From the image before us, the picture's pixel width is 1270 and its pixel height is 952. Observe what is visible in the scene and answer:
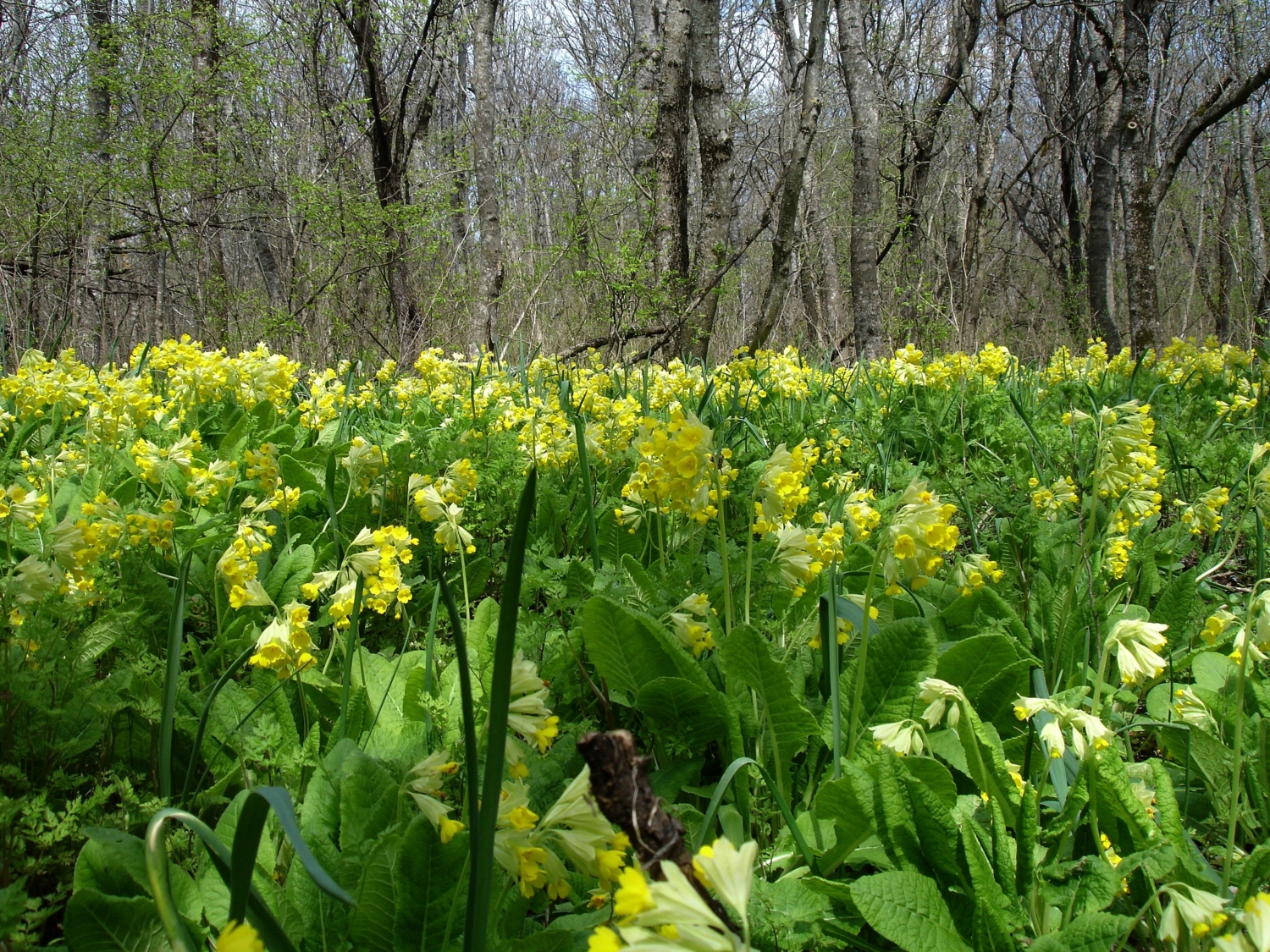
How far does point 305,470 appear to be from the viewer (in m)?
2.59

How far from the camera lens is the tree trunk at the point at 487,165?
33.4ft

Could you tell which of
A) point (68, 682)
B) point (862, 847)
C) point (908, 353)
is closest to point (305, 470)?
point (68, 682)

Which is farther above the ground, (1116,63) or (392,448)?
(1116,63)

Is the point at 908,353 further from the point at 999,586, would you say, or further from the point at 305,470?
the point at 305,470

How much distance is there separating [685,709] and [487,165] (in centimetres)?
1013

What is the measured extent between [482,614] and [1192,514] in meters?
1.89

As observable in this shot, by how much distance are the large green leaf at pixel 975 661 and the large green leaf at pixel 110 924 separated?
1.31 metres

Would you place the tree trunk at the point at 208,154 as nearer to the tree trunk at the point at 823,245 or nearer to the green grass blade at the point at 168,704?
the tree trunk at the point at 823,245

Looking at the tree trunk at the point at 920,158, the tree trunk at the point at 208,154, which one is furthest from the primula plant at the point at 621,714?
the tree trunk at the point at 920,158

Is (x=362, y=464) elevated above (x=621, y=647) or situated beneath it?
elevated above

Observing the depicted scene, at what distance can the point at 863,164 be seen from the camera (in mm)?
8875

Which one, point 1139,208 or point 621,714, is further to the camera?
point 1139,208

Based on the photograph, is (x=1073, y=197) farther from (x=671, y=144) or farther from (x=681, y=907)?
(x=681, y=907)

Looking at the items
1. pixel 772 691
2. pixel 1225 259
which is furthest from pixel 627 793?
pixel 1225 259
